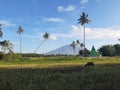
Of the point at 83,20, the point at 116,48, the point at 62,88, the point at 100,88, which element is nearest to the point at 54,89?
the point at 62,88

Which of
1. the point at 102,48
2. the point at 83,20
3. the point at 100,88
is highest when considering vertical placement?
the point at 83,20

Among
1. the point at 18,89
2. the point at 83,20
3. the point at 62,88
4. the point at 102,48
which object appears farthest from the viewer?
the point at 102,48

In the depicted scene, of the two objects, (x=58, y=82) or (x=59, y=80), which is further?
(x=59, y=80)

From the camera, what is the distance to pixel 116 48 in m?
186

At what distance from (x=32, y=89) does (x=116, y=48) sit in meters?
175

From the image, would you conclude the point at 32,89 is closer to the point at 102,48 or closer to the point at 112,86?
the point at 112,86

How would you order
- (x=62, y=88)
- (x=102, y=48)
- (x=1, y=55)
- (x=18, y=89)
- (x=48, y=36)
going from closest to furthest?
(x=18, y=89) < (x=62, y=88) < (x=1, y=55) < (x=48, y=36) < (x=102, y=48)

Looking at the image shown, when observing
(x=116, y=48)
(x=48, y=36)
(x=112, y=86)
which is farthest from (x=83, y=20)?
(x=112, y=86)

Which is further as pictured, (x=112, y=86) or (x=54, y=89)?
(x=112, y=86)

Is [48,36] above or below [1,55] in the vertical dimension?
above

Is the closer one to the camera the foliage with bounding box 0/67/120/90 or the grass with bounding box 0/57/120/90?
the foliage with bounding box 0/67/120/90

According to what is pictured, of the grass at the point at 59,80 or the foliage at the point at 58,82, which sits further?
the grass at the point at 59,80

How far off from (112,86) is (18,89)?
5269 millimetres

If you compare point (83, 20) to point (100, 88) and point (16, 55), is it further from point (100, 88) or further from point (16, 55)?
point (100, 88)
